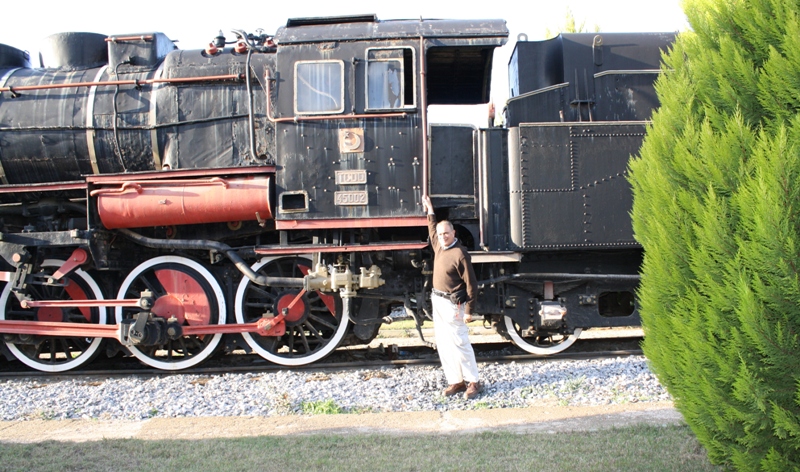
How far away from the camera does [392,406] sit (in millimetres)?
5312

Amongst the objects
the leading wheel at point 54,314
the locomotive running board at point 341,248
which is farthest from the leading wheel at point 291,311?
the leading wheel at point 54,314

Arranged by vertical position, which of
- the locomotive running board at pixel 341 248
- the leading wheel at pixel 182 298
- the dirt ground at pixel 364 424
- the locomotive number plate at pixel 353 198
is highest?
the locomotive number plate at pixel 353 198

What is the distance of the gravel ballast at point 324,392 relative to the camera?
5.31 meters

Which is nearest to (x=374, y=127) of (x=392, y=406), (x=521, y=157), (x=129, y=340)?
(x=521, y=157)

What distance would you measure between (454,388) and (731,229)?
3.56 metres

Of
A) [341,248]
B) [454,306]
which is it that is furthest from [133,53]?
[454,306]

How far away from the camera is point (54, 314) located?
7.16 m

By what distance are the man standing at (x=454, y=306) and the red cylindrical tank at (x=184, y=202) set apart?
190cm

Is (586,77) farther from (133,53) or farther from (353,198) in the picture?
(133,53)

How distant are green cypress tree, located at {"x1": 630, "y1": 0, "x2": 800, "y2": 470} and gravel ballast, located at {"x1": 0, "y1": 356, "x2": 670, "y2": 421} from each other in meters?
2.62

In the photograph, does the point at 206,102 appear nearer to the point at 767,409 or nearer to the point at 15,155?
the point at 15,155

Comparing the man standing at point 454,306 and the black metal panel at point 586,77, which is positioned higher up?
the black metal panel at point 586,77

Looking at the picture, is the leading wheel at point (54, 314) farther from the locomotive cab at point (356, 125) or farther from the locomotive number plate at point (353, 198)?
the locomotive number plate at point (353, 198)

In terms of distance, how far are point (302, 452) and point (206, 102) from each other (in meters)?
4.30
